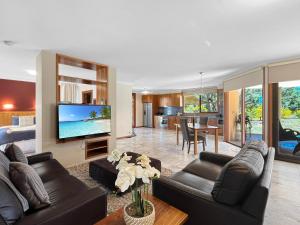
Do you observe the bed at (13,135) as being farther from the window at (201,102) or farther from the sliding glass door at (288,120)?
the window at (201,102)

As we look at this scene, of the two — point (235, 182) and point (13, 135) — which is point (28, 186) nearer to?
point (235, 182)

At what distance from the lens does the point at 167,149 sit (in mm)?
4914

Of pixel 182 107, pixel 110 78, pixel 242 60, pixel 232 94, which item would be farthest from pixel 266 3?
pixel 182 107

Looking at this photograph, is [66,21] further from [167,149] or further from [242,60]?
[167,149]

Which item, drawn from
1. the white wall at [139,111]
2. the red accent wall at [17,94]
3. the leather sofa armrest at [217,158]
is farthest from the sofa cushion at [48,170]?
the white wall at [139,111]

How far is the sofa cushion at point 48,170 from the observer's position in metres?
1.96

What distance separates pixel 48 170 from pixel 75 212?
1221mm

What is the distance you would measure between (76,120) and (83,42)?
1538mm

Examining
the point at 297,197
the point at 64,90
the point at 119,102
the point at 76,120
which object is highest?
the point at 64,90

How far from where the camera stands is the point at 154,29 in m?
2.23

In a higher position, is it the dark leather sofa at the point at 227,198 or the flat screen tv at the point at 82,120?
the flat screen tv at the point at 82,120

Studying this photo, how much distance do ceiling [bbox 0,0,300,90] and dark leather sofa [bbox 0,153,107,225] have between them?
1836 mm

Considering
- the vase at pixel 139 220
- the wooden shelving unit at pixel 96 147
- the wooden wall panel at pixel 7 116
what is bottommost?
the wooden shelving unit at pixel 96 147

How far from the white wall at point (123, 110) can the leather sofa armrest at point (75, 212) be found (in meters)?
5.18
